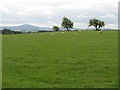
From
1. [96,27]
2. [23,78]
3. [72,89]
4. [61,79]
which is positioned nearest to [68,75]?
[61,79]

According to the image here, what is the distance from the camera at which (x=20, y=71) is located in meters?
20.9

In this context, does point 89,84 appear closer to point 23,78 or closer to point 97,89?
point 97,89

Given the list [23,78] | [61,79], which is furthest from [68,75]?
[23,78]

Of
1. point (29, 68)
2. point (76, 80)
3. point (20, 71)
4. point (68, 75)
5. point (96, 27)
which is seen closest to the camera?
point (76, 80)

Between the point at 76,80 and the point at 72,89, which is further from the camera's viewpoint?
the point at 76,80

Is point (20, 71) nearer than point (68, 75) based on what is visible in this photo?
No

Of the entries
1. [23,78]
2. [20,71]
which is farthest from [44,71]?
[23,78]

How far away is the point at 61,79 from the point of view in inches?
709

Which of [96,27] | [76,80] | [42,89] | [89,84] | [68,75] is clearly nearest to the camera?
[42,89]

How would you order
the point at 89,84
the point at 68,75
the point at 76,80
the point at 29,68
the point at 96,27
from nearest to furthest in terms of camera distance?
the point at 89,84 < the point at 76,80 < the point at 68,75 < the point at 29,68 < the point at 96,27

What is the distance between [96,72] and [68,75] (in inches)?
77.2

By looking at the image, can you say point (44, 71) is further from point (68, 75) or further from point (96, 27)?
point (96, 27)

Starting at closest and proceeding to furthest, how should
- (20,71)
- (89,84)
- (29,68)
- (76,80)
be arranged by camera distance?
(89,84)
(76,80)
(20,71)
(29,68)

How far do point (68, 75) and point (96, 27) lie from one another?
170 m
